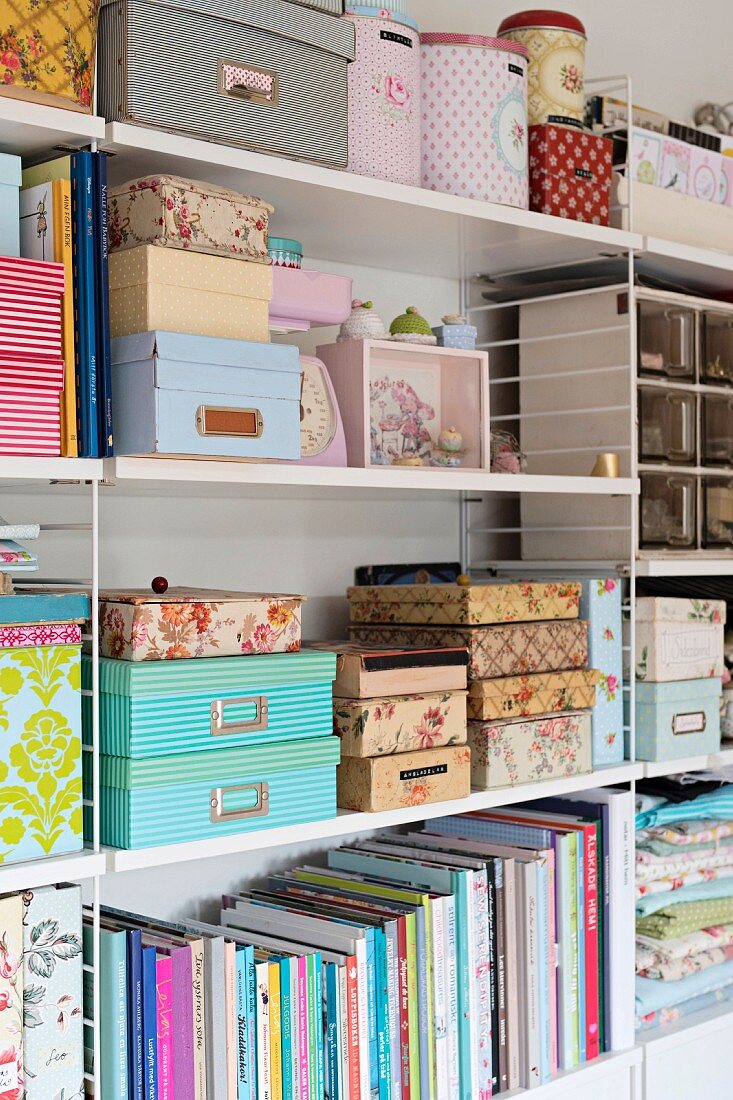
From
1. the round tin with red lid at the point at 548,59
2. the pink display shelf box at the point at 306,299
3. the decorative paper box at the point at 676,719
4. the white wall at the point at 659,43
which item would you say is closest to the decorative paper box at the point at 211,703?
the pink display shelf box at the point at 306,299

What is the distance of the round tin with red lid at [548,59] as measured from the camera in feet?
5.88

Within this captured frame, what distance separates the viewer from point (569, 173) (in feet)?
5.82

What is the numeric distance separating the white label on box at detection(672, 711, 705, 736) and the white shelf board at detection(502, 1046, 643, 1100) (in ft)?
1.45

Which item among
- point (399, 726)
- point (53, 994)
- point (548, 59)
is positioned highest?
point (548, 59)

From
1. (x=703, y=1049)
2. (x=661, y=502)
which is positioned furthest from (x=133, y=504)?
(x=703, y=1049)

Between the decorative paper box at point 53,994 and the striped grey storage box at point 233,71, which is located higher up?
the striped grey storage box at point 233,71

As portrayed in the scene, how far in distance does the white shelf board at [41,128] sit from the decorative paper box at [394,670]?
0.62 m

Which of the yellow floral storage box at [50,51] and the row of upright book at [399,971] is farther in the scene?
the row of upright book at [399,971]

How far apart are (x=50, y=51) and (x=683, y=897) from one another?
1450mm

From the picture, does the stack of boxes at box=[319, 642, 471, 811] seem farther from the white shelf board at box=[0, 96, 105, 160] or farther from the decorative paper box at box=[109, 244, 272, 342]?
the white shelf board at box=[0, 96, 105, 160]

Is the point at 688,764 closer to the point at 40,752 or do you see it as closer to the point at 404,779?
the point at 404,779

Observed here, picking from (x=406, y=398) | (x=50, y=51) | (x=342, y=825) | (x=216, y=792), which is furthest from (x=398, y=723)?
(x=50, y=51)

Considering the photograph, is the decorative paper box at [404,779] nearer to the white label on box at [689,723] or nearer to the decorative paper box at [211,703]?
the decorative paper box at [211,703]

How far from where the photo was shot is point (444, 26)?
204 centimetres
